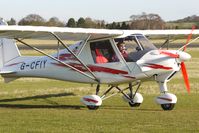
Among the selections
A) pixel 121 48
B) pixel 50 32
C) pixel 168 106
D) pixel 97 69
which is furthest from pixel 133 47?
pixel 50 32

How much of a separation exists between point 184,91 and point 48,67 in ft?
Answer: 18.0

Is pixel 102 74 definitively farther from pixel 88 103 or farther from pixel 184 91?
pixel 184 91

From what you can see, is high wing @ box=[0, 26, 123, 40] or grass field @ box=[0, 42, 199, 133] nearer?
grass field @ box=[0, 42, 199, 133]

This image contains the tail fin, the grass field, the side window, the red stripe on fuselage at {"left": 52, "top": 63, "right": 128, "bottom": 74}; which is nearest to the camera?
the grass field

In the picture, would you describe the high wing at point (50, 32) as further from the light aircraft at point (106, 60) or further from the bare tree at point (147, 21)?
the bare tree at point (147, 21)

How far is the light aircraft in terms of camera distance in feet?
43.2

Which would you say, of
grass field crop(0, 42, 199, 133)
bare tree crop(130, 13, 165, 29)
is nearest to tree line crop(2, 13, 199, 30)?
bare tree crop(130, 13, 165, 29)

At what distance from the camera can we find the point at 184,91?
17.9 metres

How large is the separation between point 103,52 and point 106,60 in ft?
0.85

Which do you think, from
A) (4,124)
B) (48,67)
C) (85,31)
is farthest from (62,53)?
(4,124)

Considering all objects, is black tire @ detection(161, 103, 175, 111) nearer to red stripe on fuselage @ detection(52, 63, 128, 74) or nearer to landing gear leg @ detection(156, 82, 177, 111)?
landing gear leg @ detection(156, 82, 177, 111)

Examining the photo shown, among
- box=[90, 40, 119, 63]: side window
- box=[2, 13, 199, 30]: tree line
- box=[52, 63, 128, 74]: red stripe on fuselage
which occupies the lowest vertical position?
box=[2, 13, 199, 30]: tree line

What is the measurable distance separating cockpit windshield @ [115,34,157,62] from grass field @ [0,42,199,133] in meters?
1.48

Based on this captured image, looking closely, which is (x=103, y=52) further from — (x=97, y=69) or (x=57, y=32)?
(x=57, y=32)
